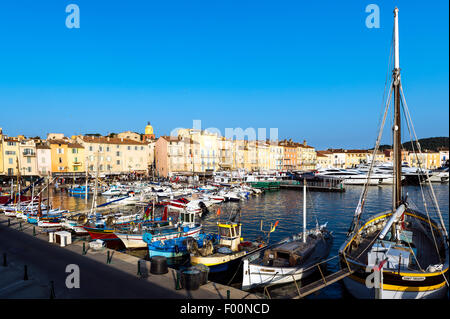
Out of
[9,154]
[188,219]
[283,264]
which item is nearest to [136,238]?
[188,219]

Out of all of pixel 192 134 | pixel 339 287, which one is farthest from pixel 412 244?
pixel 192 134

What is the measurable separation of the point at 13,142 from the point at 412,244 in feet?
271

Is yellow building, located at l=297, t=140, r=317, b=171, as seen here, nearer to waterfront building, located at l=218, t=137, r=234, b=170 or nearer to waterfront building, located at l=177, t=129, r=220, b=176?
waterfront building, located at l=218, t=137, r=234, b=170

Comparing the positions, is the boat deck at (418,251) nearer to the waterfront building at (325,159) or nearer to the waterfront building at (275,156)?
the waterfront building at (275,156)

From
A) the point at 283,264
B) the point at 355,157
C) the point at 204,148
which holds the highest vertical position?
the point at 204,148

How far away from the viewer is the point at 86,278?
1405 cm

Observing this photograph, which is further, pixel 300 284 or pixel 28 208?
pixel 28 208

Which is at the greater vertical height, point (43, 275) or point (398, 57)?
point (398, 57)

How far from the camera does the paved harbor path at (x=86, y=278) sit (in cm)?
1242

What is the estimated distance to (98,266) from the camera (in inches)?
621

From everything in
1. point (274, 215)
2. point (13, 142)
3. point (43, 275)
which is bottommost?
point (274, 215)

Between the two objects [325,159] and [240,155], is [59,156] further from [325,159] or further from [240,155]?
[325,159]
